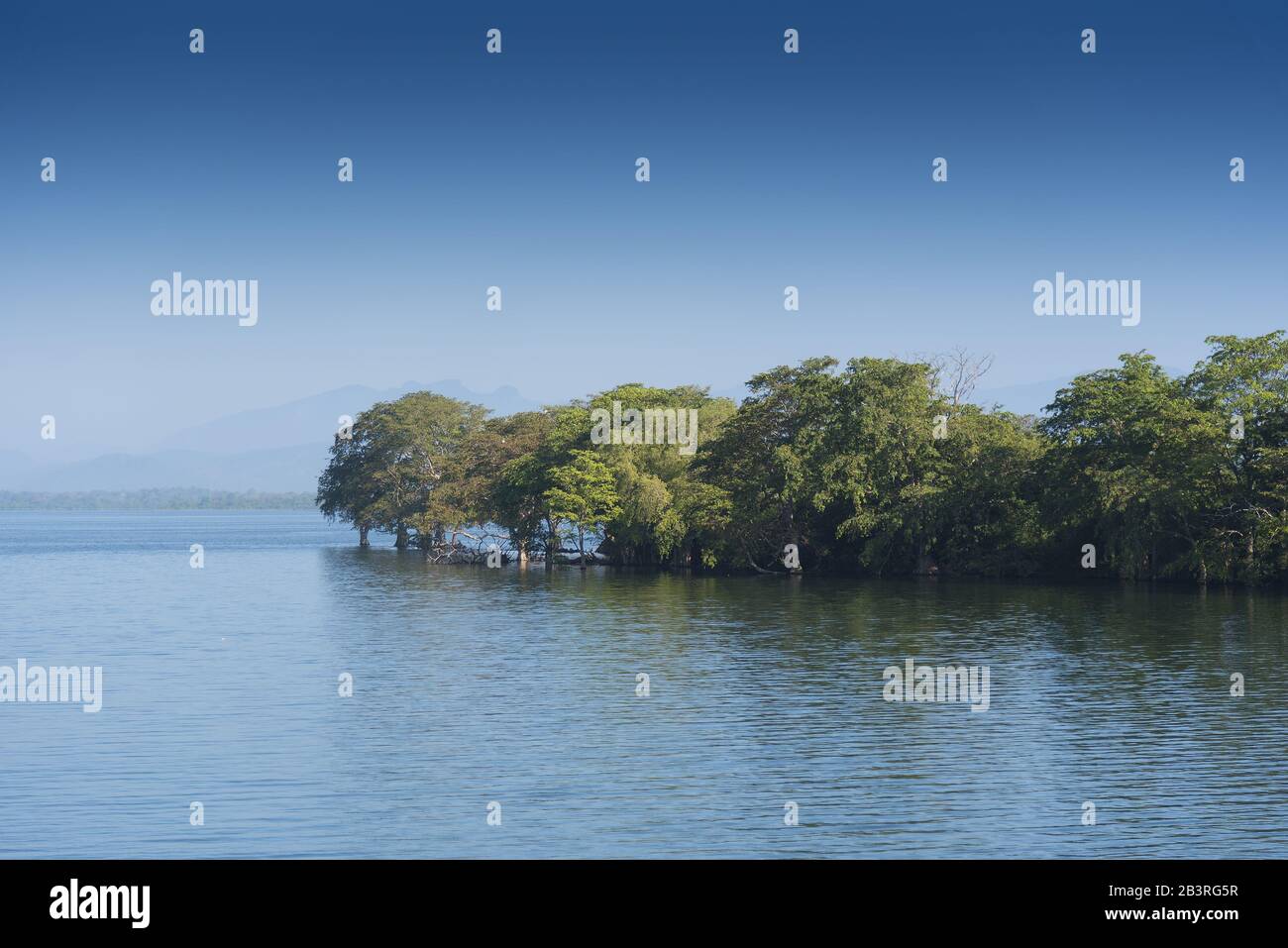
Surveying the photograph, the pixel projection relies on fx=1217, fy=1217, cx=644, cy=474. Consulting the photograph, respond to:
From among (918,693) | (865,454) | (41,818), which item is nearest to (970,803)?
(918,693)

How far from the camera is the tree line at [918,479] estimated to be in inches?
2201

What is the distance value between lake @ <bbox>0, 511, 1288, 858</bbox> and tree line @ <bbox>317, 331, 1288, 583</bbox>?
31.7ft

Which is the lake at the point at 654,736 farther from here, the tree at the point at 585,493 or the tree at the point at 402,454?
the tree at the point at 402,454

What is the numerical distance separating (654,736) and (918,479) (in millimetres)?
46125

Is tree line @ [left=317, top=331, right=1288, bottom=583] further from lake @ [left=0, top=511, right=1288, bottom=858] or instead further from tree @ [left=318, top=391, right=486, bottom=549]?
tree @ [left=318, top=391, right=486, bottom=549]

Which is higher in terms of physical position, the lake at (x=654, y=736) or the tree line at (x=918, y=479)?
the tree line at (x=918, y=479)

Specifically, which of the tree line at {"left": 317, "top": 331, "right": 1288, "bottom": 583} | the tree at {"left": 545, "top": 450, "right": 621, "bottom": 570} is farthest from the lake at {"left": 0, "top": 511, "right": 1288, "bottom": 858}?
the tree at {"left": 545, "top": 450, "right": 621, "bottom": 570}

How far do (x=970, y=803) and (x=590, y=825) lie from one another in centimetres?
595

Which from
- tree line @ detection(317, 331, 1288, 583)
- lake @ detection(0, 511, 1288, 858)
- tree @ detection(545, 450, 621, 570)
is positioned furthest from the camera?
tree @ detection(545, 450, 621, 570)

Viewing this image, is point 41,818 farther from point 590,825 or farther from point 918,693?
point 918,693

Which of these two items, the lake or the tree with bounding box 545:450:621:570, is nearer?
the lake

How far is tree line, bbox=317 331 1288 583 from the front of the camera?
183 feet

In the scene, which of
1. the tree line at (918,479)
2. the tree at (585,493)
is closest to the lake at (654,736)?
the tree line at (918,479)

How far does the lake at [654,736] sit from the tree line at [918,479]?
9669 mm
